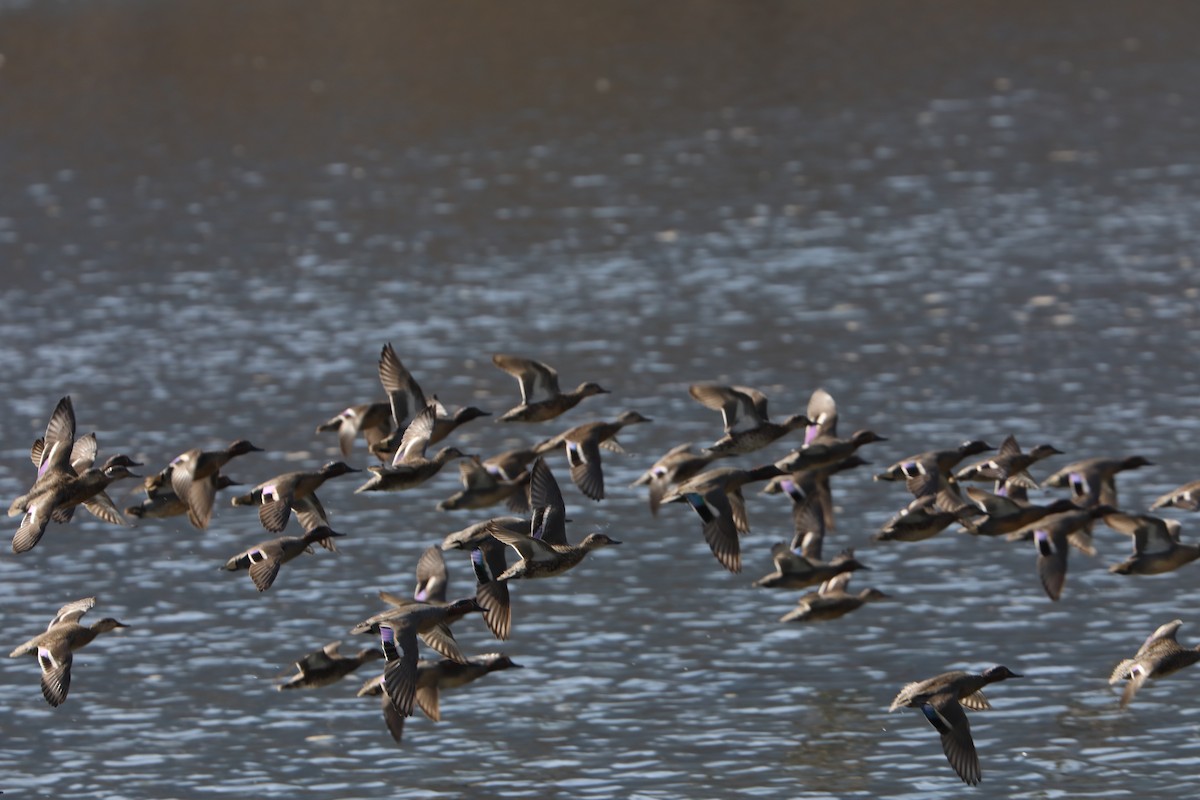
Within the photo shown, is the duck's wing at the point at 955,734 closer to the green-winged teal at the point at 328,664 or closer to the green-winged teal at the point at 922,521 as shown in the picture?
the green-winged teal at the point at 922,521

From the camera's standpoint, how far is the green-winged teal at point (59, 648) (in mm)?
25188

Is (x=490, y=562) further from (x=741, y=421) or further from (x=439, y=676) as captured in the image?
(x=741, y=421)

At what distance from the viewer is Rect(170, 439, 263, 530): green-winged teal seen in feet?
88.2

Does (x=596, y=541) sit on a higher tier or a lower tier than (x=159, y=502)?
lower

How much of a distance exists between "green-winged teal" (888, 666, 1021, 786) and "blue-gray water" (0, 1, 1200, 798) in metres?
3.20

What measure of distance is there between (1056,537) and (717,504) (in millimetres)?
4292

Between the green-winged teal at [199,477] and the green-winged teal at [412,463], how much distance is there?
1.75 m

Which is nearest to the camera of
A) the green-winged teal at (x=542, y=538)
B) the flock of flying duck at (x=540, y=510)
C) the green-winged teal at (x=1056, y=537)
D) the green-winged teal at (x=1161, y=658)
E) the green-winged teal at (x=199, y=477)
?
the green-winged teal at (x=542, y=538)

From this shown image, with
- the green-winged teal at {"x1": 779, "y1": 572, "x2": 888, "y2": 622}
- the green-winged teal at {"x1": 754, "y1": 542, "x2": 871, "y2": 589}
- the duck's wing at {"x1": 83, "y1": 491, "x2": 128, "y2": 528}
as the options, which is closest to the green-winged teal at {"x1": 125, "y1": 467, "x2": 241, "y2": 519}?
the duck's wing at {"x1": 83, "y1": 491, "x2": 128, "y2": 528}

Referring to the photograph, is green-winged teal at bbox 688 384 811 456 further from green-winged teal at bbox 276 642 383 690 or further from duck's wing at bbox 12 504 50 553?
duck's wing at bbox 12 504 50 553

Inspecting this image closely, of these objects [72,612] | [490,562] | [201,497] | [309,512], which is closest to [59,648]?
[72,612]

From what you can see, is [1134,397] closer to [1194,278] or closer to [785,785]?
[1194,278]

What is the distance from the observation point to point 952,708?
976 inches

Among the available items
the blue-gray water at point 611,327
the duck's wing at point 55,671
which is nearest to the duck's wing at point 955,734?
the blue-gray water at point 611,327
